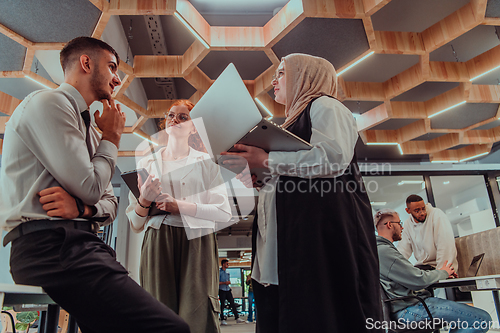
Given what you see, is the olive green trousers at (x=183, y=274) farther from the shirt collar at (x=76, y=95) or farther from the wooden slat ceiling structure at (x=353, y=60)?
the wooden slat ceiling structure at (x=353, y=60)

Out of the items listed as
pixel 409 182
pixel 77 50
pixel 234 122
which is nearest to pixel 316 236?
pixel 234 122

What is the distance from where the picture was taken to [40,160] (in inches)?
38.4

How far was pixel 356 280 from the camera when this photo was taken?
107 cm

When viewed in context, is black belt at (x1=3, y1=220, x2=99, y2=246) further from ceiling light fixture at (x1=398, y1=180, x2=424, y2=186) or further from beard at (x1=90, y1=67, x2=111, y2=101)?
ceiling light fixture at (x1=398, y1=180, x2=424, y2=186)

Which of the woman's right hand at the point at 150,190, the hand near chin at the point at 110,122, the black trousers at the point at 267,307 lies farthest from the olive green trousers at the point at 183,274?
the hand near chin at the point at 110,122

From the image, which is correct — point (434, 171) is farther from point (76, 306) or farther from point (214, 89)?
point (76, 306)

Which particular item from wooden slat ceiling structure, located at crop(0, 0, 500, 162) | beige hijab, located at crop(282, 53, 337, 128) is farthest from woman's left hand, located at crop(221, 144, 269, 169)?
wooden slat ceiling structure, located at crop(0, 0, 500, 162)

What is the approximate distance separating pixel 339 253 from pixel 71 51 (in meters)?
1.21

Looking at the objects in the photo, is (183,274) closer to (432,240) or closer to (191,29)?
(191,29)

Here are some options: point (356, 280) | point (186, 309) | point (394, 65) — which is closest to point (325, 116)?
point (356, 280)

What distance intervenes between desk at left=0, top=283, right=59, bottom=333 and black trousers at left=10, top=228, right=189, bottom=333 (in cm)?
5

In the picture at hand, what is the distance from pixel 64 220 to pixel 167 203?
558 millimetres

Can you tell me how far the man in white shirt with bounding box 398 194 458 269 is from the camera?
3.25 meters

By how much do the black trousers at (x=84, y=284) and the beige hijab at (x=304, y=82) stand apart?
871 millimetres
